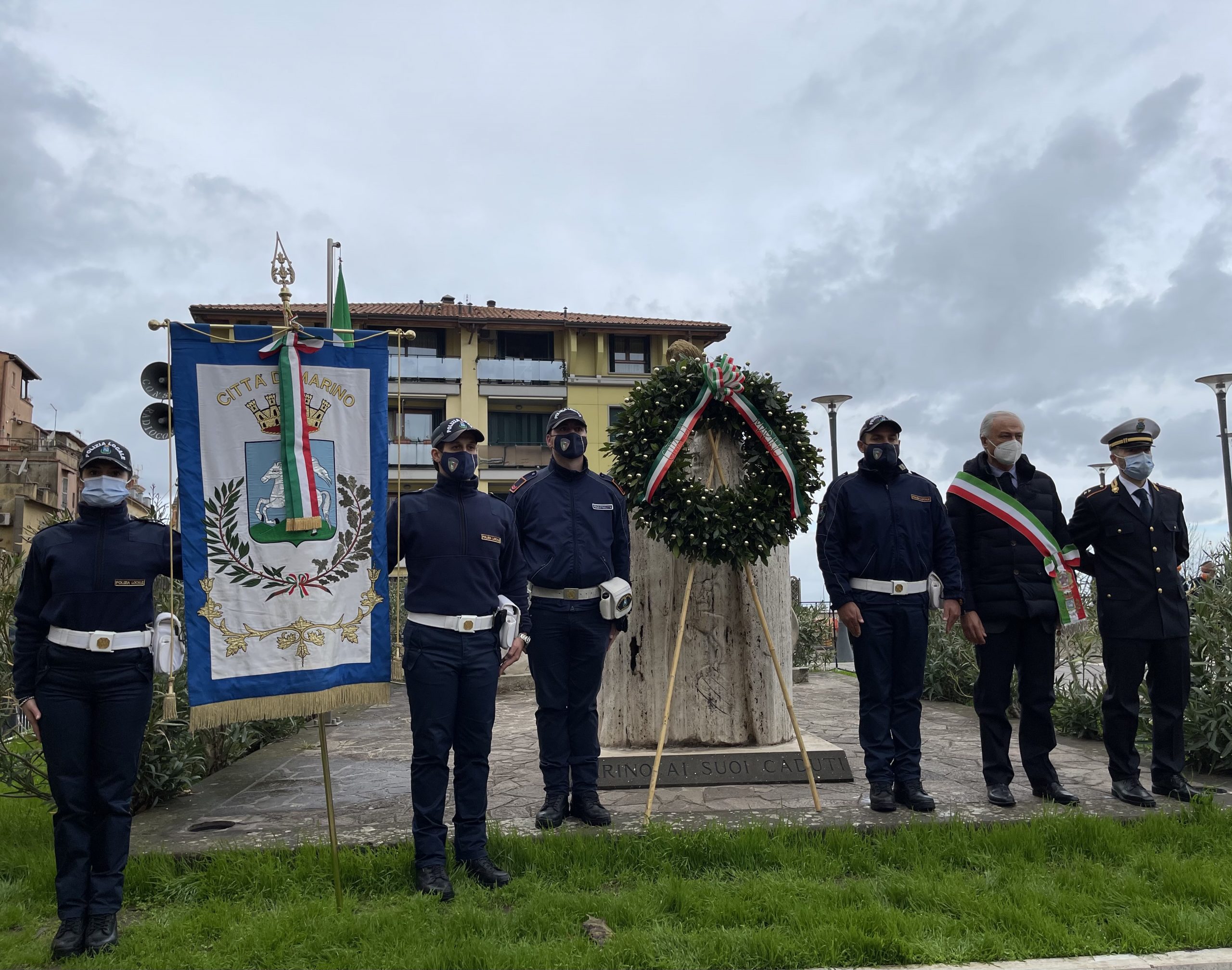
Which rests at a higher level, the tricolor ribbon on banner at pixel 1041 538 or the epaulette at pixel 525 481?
the epaulette at pixel 525 481

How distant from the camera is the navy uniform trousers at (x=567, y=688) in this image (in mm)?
5145

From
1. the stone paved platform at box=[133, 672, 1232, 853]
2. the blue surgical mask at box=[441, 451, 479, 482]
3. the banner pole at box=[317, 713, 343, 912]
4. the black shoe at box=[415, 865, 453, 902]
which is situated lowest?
the stone paved platform at box=[133, 672, 1232, 853]

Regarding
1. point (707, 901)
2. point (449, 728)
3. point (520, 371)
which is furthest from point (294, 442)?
point (520, 371)

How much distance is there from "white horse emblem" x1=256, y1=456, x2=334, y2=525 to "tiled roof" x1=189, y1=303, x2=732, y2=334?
31.8m

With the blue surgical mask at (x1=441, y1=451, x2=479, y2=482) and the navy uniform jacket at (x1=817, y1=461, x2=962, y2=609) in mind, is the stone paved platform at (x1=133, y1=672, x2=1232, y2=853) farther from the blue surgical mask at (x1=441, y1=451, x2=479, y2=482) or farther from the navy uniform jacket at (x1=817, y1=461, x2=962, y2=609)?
the blue surgical mask at (x1=441, y1=451, x2=479, y2=482)

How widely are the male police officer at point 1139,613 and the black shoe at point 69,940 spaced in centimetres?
534

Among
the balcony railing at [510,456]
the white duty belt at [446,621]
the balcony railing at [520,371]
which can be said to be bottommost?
the white duty belt at [446,621]

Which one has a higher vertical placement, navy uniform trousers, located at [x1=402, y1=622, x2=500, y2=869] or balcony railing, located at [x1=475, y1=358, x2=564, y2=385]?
balcony railing, located at [x1=475, y1=358, x2=564, y2=385]

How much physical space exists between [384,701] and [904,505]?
3.10 meters

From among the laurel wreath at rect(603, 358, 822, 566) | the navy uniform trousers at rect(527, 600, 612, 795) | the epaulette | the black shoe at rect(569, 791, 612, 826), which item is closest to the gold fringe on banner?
the navy uniform trousers at rect(527, 600, 612, 795)

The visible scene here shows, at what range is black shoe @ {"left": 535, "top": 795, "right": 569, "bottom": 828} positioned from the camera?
486 cm

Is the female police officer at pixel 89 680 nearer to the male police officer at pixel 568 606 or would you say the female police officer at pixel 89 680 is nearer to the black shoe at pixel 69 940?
the black shoe at pixel 69 940

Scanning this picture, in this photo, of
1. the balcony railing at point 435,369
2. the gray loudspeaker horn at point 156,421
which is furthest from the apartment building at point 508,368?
the gray loudspeaker horn at point 156,421

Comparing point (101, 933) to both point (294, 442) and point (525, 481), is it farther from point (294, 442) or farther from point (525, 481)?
point (525, 481)
